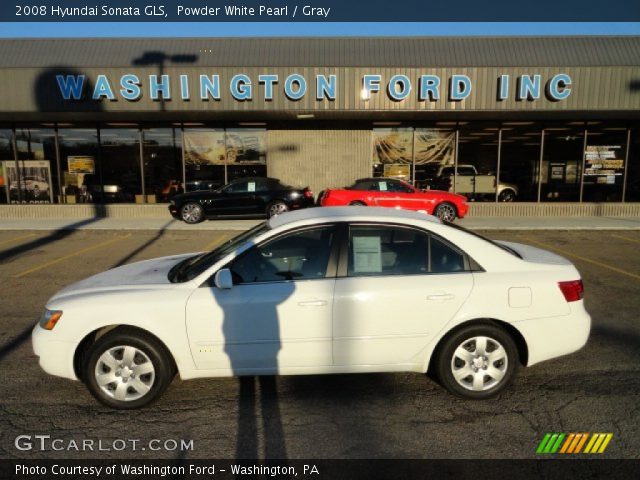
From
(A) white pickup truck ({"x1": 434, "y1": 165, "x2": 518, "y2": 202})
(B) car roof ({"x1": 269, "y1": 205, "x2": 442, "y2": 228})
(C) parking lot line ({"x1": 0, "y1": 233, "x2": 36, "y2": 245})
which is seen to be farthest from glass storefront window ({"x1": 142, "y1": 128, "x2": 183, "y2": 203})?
(B) car roof ({"x1": 269, "y1": 205, "x2": 442, "y2": 228})

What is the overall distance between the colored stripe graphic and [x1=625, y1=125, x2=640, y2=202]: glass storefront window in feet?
55.0

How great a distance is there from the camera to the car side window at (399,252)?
3586 mm

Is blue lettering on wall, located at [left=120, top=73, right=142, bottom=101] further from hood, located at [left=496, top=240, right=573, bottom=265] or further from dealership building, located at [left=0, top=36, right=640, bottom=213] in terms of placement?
hood, located at [left=496, top=240, right=573, bottom=265]

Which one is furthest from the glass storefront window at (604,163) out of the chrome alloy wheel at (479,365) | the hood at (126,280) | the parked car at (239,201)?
the hood at (126,280)

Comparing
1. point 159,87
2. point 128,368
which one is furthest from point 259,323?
point 159,87

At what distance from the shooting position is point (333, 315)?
11.3 feet

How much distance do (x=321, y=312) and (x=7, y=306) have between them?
16.1 feet

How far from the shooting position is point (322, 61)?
51.1ft

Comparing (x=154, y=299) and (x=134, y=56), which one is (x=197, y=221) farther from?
(x=154, y=299)

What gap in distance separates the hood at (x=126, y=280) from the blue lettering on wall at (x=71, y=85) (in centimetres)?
1201

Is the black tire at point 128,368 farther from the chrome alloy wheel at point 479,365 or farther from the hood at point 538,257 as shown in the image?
the hood at point 538,257

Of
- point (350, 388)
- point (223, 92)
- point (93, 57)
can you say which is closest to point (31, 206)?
point (93, 57)

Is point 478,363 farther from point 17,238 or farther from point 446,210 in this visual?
point 17,238

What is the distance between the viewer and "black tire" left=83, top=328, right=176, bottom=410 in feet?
11.2
